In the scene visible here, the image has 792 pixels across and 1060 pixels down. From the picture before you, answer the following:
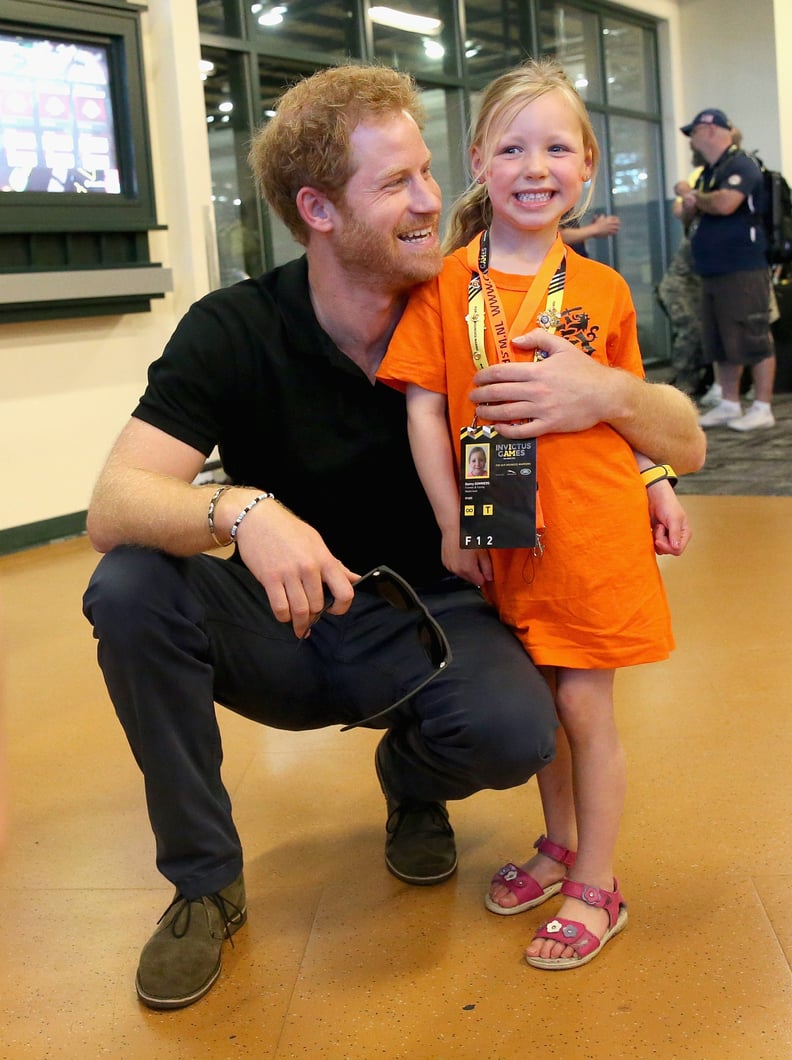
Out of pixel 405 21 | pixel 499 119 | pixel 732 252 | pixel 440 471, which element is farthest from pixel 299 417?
Result: pixel 405 21

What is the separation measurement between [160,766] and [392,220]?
2.68 feet

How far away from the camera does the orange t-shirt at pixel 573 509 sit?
148 cm

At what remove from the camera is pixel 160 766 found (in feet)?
4.68

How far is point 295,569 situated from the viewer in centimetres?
135

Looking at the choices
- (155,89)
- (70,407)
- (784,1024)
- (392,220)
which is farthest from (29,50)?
(784,1024)

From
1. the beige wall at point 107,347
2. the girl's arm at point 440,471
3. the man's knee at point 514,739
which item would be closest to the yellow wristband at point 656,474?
the girl's arm at point 440,471

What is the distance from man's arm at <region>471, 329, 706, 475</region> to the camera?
4.75 ft

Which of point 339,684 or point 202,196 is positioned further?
point 202,196

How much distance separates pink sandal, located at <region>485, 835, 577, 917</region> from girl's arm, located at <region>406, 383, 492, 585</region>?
42 cm

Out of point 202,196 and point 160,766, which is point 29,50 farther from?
point 160,766

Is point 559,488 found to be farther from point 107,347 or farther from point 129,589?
point 107,347

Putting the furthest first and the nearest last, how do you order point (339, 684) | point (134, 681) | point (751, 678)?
point (751, 678), point (339, 684), point (134, 681)

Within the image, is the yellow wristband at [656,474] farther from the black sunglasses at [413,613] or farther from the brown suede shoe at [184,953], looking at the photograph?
the brown suede shoe at [184,953]

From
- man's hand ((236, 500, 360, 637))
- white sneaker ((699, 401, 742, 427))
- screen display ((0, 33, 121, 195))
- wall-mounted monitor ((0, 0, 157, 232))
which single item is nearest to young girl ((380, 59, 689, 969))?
man's hand ((236, 500, 360, 637))
